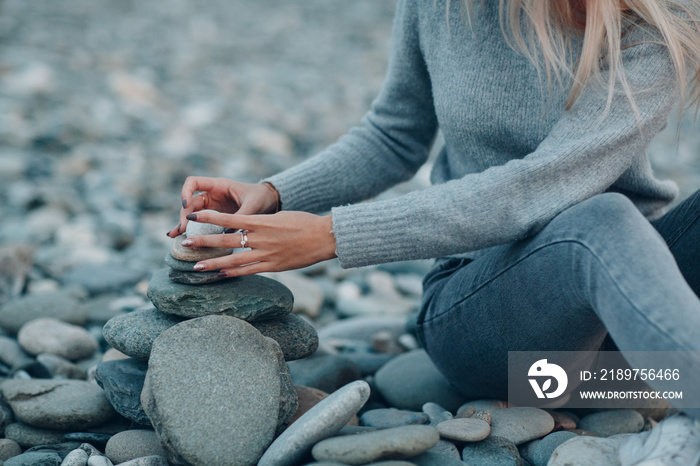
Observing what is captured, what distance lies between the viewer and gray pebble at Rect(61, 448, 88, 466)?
1.66 meters

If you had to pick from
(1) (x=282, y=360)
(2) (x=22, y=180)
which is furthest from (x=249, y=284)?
(2) (x=22, y=180)

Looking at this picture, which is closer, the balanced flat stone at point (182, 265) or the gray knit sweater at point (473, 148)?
the gray knit sweater at point (473, 148)

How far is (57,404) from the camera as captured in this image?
1898 mm

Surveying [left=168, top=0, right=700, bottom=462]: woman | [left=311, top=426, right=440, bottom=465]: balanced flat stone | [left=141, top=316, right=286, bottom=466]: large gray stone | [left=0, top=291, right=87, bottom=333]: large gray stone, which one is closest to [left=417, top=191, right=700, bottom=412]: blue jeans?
[left=168, top=0, right=700, bottom=462]: woman

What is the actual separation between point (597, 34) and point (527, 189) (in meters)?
0.47

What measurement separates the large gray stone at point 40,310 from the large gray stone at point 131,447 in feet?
3.88

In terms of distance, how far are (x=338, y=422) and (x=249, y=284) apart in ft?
1.83

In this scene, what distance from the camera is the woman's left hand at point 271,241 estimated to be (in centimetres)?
166

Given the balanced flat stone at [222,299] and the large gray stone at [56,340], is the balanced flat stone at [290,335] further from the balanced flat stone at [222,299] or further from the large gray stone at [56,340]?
the large gray stone at [56,340]

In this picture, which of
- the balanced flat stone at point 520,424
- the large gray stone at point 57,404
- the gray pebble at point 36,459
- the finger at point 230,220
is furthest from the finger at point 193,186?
the balanced flat stone at point 520,424

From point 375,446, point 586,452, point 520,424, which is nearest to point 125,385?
point 375,446

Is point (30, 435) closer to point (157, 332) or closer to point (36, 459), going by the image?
point (36, 459)

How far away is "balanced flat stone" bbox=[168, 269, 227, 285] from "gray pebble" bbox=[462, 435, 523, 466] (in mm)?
854

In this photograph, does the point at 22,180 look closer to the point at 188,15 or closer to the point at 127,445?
the point at 127,445
